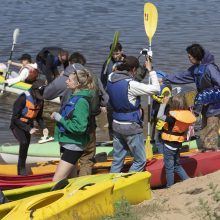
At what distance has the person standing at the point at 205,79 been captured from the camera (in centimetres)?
729

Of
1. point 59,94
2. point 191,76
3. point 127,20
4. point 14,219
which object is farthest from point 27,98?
point 127,20

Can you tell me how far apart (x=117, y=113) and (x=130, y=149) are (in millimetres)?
401

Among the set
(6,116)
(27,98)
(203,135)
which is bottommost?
(6,116)

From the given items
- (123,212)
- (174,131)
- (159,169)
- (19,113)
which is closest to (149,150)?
(159,169)

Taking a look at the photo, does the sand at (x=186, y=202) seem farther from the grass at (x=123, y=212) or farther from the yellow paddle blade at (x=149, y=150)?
the yellow paddle blade at (x=149, y=150)

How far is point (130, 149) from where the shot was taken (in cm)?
684

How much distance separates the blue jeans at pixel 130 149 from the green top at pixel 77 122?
0.58 metres

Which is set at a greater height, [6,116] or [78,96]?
[78,96]

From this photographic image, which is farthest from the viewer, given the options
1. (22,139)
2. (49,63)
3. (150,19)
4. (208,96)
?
(49,63)

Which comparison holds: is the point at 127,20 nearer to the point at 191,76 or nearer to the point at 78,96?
the point at 191,76

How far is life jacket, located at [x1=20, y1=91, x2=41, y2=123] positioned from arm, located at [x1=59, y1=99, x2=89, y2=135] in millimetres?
1192

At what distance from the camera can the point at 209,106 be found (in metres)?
7.54

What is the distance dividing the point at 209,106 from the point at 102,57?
8.84m

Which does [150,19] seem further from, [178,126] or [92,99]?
[92,99]
